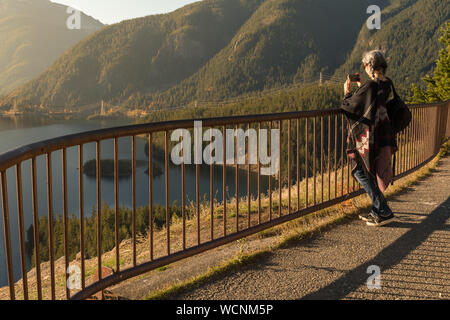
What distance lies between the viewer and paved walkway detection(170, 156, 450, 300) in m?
3.28

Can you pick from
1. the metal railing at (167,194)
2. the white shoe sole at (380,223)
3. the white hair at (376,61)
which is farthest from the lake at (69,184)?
the white hair at (376,61)

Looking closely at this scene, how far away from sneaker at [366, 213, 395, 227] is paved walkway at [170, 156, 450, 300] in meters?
0.06

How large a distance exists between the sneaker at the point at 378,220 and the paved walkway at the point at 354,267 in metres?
0.06

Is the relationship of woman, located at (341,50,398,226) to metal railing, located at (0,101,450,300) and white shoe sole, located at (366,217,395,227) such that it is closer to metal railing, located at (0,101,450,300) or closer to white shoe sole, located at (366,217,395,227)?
white shoe sole, located at (366,217,395,227)

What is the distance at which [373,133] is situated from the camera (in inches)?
178

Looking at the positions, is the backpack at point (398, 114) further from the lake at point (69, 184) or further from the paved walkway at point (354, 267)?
the lake at point (69, 184)

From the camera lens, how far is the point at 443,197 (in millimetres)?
6254

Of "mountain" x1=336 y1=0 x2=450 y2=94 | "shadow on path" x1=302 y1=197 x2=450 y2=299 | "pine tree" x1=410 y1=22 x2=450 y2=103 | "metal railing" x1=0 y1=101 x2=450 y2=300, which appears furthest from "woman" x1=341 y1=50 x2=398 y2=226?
"mountain" x1=336 y1=0 x2=450 y2=94

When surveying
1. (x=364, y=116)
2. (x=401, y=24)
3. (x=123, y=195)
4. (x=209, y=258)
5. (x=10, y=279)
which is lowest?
(x=123, y=195)

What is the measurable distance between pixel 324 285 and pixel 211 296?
2.74ft

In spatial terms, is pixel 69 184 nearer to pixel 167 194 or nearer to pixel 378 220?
pixel 378 220

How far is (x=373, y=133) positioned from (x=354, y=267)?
139 centimetres
